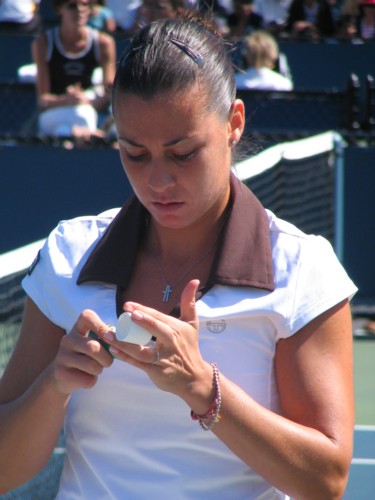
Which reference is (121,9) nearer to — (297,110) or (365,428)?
(297,110)

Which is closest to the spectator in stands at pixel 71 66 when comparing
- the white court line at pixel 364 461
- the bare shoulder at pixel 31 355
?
the white court line at pixel 364 461

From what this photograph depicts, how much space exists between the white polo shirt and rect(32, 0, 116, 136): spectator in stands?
658cm

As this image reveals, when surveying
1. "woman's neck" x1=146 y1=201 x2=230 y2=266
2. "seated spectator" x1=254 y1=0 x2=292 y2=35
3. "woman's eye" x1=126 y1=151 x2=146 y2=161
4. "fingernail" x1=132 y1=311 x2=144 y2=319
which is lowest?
"seated spectator" x1=254 y1=0 x2=292 y2=35

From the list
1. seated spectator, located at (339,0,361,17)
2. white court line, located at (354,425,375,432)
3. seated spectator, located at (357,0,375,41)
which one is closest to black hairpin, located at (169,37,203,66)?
white court line, located at (354,425,375,432)

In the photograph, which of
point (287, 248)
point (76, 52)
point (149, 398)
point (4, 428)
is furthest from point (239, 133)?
point (76, 52)

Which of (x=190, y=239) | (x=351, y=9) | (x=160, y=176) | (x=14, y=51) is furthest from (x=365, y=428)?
(x=351, y=9)

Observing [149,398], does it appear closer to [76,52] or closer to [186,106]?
[186,106]

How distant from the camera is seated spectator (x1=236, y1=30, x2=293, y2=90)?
9586 millimetres

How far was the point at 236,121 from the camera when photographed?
→ 2.31m

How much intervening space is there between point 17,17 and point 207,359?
10085mm

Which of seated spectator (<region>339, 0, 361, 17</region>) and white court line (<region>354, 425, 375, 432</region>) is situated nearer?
white court line (<region>354, 425, 375, 432</region>)

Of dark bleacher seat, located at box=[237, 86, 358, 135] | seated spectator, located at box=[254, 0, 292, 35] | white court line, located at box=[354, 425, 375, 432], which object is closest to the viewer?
white court line, located at box=[354, 425, 375, 432]

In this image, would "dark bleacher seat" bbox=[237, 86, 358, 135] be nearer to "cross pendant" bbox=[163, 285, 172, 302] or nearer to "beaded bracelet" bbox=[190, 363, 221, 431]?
"cross pendant" bbox=[163, 285, 172, 302]

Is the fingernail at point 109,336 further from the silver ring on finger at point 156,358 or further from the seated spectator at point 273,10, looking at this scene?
the seated spectator at point 273,10
